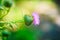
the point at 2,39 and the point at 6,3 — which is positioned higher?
the point at 6,3

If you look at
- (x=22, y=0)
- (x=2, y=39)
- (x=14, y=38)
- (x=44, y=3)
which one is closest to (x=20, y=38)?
(x=14, y=38)

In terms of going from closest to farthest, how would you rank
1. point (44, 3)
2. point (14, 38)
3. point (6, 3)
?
point (6, 3) → point (14, 38) → point (44, 3)

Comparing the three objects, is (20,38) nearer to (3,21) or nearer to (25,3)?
(3,21)

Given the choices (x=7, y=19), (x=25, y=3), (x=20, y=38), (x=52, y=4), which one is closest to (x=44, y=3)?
(x=52, y=4)

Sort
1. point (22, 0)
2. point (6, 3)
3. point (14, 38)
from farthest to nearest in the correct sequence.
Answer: point (22, 0) → point (14, 38) → point (6, 3)

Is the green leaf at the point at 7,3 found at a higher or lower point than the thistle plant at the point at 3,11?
higher

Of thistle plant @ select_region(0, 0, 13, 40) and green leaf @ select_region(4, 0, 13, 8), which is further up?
green leaf @ select_region(4, 0, 13, 8)

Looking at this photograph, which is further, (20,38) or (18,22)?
(20,38)

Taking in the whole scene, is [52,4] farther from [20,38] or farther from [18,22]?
[18,22]

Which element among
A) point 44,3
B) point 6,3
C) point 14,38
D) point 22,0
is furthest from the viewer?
point 44,3
